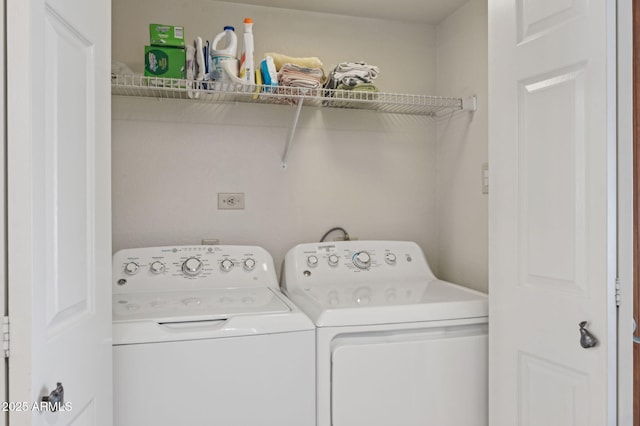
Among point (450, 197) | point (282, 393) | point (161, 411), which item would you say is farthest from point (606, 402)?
point (450, 197)

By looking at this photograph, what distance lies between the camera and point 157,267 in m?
1.98

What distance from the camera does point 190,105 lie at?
2225mm

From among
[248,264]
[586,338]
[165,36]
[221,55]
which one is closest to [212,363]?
[248,264]

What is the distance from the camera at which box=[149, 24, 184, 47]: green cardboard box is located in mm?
1876

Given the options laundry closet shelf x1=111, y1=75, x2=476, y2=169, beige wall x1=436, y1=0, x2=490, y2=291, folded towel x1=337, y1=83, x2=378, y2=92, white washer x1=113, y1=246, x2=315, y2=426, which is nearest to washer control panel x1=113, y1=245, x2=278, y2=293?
white washer x1=113, y1=246, x2=315, y2=426

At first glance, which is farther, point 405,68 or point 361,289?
point 405,68

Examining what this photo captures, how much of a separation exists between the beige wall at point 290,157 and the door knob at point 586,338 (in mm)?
951

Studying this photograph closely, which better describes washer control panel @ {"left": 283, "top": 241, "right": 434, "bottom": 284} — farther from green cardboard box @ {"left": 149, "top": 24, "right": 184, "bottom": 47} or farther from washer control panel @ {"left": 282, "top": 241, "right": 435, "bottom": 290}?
green cardboard box @ {"left": 149, "top": 24, "right": 184, "bottom": 47}

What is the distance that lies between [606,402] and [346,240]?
4.62 ft

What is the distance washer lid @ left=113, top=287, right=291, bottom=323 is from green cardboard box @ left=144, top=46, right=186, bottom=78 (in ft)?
2.89

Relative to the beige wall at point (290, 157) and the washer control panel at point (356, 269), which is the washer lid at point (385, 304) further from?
the beige wall at point (290, 157)

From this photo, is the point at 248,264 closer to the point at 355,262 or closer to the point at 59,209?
the point at 355,262

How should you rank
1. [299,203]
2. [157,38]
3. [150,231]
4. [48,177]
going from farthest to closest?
[299,203], [150,231], [157,38], [48,177]

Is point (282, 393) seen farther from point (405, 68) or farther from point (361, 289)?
point (405, 68)
